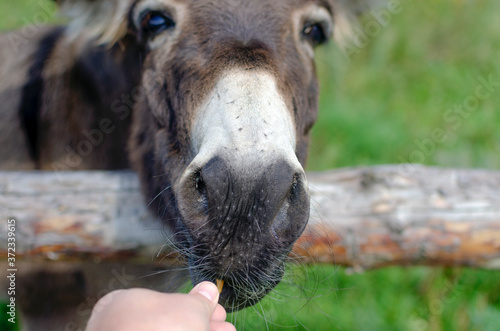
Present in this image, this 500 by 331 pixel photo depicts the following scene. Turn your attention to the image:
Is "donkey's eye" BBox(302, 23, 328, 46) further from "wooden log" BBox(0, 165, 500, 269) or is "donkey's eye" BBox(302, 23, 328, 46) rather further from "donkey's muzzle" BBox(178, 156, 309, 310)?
"donkey's muzzle" BBox(178, 156, 309, 310)

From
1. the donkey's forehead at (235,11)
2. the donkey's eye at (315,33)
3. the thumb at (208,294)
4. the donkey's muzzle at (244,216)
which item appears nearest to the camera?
A: the thumb at (208,294)

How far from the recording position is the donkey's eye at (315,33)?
83.0 inches

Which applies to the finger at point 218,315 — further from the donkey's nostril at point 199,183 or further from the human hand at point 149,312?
the donkey's nostril at point 199,183

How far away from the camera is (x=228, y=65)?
1.61m

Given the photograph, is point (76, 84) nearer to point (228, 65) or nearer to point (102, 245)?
point (102, 245)

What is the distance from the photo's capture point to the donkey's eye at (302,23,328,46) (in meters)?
2.11

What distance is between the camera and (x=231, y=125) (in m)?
1.41

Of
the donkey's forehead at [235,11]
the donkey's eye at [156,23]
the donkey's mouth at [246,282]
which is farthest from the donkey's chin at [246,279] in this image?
the donkey's eye at [156,23]

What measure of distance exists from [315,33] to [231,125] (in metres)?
0.99

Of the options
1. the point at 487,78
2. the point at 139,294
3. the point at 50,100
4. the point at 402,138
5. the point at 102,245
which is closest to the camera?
the point at 139,294

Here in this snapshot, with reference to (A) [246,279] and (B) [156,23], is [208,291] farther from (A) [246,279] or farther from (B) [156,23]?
(B) [156,23]

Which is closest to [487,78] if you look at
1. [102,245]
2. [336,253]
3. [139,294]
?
[336,253]

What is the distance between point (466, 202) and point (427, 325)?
51.1 inches

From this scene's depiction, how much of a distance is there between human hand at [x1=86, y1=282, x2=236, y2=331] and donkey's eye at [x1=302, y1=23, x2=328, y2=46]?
1.42 metres
